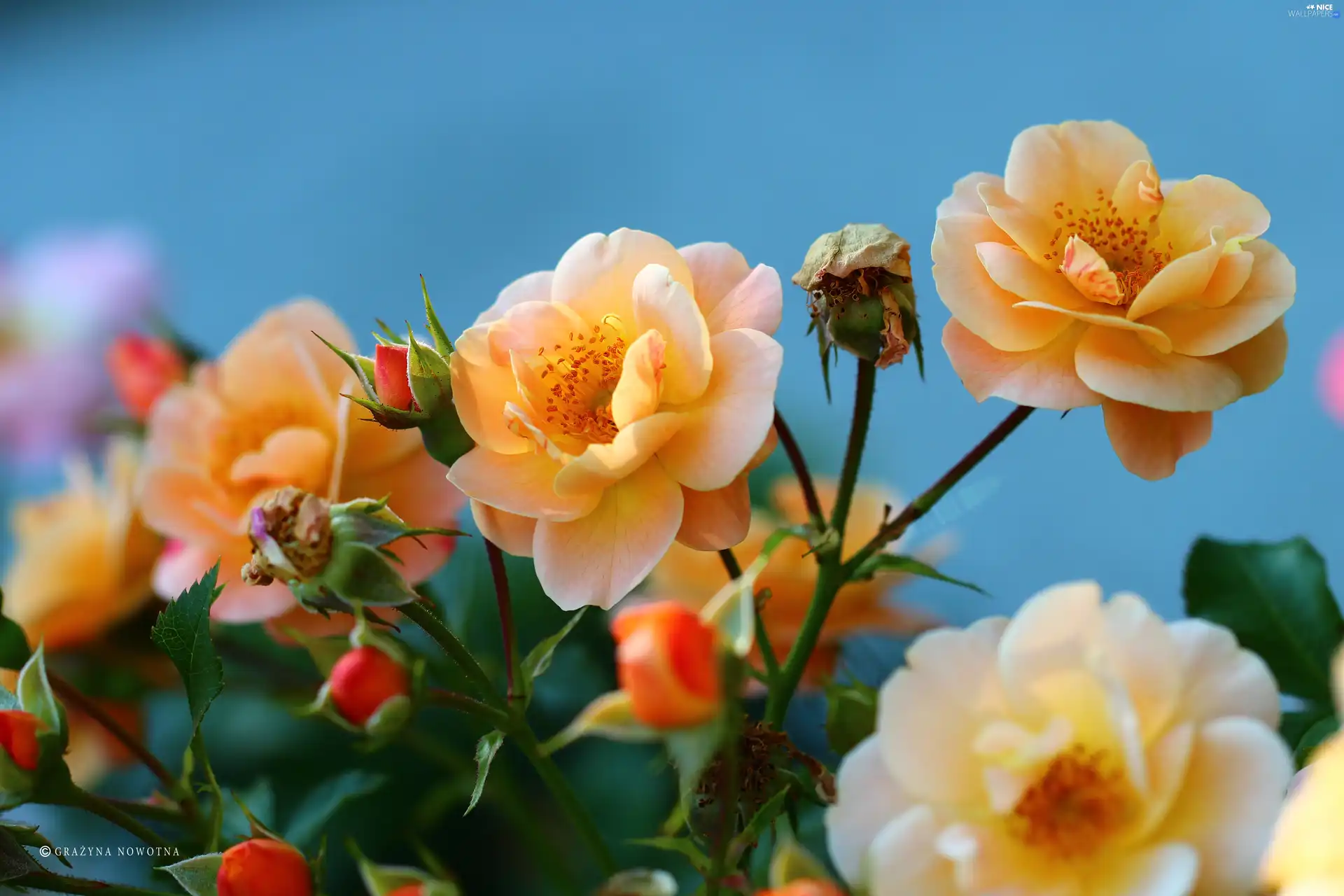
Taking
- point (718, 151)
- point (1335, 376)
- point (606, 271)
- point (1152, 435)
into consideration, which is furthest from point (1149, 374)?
point (718, 151)

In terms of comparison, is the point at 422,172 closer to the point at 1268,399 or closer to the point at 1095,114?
the point at 1095,114

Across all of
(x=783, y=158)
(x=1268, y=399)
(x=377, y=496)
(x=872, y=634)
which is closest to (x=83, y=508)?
(x=377, y=496)

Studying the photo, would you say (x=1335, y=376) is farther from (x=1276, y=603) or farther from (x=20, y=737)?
(x=20, y=737)

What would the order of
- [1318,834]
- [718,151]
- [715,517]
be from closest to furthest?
[1318,834] → [715,517] → [718,151]

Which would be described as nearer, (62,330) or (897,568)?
(897,568)

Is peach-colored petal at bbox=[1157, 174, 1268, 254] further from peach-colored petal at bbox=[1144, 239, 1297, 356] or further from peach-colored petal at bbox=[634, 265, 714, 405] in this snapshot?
peach-colored petal at bbox=[634, 265, 714, 405]

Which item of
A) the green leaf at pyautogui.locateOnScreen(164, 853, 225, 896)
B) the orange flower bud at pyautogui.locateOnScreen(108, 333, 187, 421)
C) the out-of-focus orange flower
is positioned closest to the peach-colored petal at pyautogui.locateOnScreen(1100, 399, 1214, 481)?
the out-of-focus orange flower
